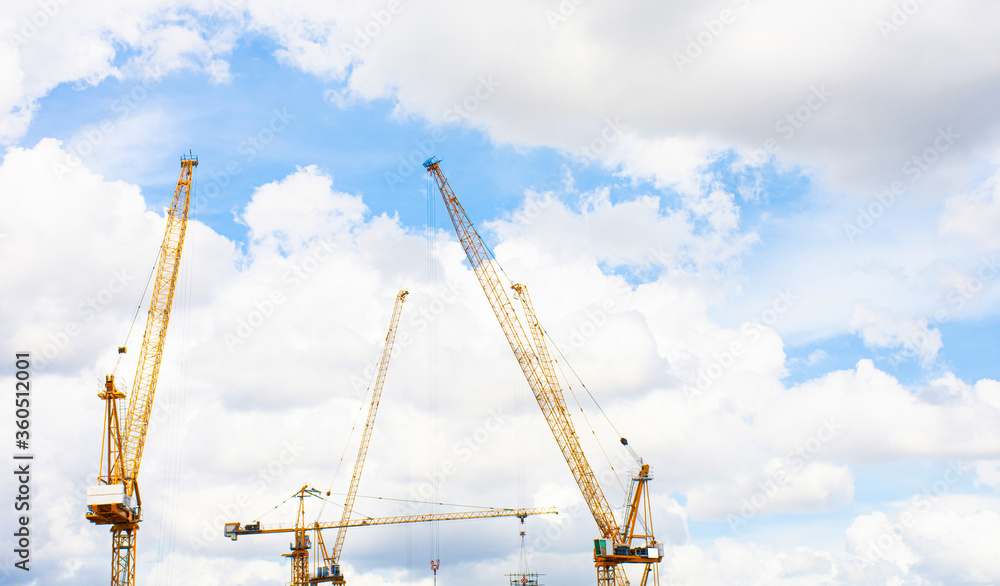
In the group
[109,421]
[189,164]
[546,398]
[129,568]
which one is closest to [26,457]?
[109,421]

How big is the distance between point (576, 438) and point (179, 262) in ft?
256

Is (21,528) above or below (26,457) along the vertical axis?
below

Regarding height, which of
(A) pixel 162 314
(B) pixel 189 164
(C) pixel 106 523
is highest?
(B) pixel 189 164

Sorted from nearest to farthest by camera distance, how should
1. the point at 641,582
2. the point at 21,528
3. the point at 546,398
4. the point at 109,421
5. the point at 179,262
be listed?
the point at 21,528, the point at 109,421, the point at 179,262, the point at 546,398, the point at 641,582

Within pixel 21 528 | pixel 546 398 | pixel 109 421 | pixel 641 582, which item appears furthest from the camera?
pixel 641 582

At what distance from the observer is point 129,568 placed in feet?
513

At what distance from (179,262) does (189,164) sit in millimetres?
18375

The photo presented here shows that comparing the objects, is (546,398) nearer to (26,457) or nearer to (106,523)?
(106,523)

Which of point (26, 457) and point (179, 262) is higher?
point (179, 262)

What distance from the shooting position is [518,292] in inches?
7613

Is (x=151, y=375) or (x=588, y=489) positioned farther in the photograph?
(x=588, y=489)

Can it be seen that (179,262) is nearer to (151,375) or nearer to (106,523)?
(151,375)

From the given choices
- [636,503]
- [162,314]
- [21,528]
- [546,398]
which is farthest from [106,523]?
[636,503]

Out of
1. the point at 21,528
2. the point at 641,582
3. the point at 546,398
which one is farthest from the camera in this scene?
the point at 641,582
